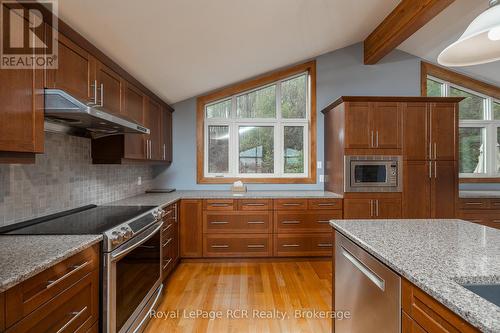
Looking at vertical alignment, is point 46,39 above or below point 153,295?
above

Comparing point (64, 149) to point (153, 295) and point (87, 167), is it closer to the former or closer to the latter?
point (87, 167)

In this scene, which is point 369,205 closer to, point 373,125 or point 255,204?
point 373,125

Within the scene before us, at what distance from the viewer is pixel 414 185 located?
11.1ft

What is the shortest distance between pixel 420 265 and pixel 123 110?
2.51 metres

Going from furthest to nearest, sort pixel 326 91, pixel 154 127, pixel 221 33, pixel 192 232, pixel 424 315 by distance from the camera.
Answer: pixel 326 91 → pixel 192 232 → pixel 154 127 → pixel 221 33 → pixel 424 315

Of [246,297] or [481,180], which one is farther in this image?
[481,180]

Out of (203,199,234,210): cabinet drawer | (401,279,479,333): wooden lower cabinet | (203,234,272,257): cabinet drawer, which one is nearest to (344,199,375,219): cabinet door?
(203,234,272,257): cabinet drawer

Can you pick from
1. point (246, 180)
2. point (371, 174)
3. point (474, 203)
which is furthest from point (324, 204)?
point (474, 203)

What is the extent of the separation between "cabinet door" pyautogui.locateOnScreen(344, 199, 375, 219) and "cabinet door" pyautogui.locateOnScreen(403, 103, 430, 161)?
2.54 ft

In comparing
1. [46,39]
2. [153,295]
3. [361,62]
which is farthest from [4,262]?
[361,62]

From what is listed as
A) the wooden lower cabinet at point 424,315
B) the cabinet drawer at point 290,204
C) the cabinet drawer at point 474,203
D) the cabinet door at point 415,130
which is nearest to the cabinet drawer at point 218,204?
the cabinet drawer at point 290,204

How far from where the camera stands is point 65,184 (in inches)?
84.6

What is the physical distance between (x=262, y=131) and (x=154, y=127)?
5.47 feet

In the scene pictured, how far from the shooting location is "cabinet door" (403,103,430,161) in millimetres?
3365
